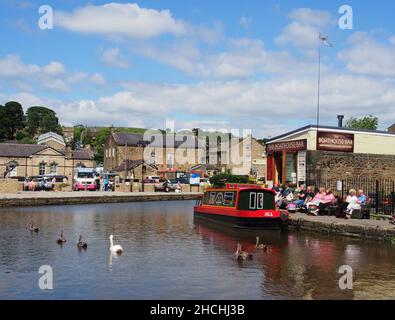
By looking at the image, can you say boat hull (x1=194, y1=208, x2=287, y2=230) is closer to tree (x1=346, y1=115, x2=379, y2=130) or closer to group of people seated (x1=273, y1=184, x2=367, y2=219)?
group of people seated (x1=273, y1=184, x2=367, y2=219)

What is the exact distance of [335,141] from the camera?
30.6 m

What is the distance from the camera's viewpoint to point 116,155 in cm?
8062

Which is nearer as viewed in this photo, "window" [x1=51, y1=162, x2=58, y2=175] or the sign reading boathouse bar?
the sign reading boathouse bar

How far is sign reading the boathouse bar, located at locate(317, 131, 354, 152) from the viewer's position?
98.8 ft

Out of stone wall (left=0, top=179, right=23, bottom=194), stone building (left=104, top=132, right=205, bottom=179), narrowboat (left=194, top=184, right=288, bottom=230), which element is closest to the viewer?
narrowboat (left=194, top=184, right=288, bottom=230)

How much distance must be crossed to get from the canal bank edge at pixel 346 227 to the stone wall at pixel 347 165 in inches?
288

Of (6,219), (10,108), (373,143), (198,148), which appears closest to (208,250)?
(6,219)

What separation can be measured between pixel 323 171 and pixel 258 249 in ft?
46.5

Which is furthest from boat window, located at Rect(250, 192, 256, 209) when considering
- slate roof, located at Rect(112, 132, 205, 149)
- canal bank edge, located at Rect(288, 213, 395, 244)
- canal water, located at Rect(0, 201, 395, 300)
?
slate roof, located at Rect(112, 132, 205, 149)

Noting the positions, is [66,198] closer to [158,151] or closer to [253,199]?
[253,199]

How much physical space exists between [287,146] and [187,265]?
62.5 feet

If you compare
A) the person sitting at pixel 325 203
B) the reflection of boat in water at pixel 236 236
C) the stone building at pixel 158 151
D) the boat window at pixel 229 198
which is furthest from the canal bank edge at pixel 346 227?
the stone building at pixel 158 151

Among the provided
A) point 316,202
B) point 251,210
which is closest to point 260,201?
point 251,210
